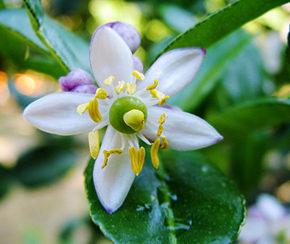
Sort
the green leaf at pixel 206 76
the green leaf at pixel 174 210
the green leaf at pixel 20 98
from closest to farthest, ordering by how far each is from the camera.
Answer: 1. the green leaf at pixel 174 210
2. the green leaf at pixel 206 76
3. the green leaf at pixel 20 98

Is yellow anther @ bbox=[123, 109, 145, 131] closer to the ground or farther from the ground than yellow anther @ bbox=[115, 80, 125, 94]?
closer to the ground

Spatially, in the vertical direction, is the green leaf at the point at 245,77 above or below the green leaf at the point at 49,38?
below

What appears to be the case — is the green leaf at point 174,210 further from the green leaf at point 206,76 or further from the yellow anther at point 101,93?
the green leaf at point 206,76

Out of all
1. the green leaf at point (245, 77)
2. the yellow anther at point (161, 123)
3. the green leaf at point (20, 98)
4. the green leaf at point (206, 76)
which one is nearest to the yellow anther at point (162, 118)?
the yellow anther at point (161, 123)

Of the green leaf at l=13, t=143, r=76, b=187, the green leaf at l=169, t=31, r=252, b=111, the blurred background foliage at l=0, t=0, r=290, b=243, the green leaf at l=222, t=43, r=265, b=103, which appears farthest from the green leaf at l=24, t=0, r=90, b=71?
the green leaf at l=13, t=143, r=76, b=187

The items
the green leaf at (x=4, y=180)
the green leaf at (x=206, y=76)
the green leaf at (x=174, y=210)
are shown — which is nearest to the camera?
the green leaf at (x=174, y=210)

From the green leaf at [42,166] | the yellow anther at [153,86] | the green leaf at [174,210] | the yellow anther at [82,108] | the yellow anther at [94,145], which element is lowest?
the green leaf at [42,166]

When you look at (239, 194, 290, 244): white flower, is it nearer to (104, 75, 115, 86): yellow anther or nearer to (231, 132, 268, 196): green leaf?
(231, 132, 268, 196): green leaf
